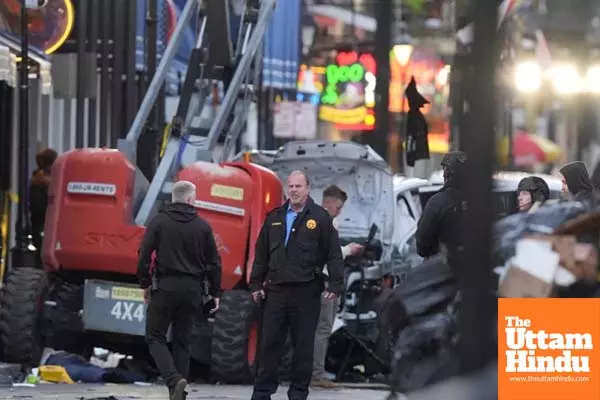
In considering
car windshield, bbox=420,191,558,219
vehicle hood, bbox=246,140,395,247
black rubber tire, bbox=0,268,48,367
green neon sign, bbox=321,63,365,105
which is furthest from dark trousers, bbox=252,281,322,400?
green neon sign, bbox=321,63,365,105

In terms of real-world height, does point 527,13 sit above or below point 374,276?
above

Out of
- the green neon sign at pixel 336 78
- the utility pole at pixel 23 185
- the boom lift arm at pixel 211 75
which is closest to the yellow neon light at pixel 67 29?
the utility pole at pixel 23 185

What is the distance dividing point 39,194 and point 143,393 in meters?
5.84

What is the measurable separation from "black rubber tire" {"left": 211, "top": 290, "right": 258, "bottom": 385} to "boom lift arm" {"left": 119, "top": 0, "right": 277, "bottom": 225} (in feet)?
5.06

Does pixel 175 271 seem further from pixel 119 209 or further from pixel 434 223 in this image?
pixel 119 209

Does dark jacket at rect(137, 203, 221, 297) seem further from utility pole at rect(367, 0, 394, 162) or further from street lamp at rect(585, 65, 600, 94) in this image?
utility pole at rect(367, 0, 394, 162)

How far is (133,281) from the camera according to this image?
1639cm

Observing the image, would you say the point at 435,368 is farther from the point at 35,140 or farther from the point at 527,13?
the point at 35,140

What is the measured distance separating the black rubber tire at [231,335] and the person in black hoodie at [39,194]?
16.8 ft

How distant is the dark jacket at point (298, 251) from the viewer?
1330 centimetres

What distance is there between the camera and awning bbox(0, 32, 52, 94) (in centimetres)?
1838

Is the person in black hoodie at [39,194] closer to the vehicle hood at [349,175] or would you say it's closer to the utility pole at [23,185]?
the utility pole at [23,185]

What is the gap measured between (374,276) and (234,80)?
2521mm

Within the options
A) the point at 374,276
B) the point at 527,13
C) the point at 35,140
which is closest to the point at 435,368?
the point at 527,13
